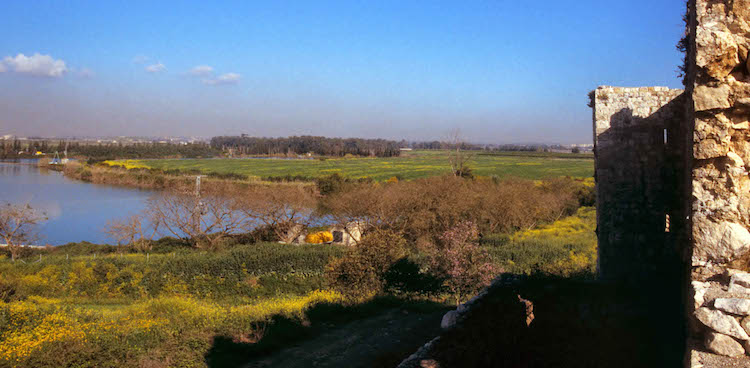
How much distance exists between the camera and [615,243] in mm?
8656

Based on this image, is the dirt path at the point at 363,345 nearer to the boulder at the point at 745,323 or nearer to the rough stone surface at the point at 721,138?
the rough stone surface at the point at 721,138

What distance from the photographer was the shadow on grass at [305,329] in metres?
9.09

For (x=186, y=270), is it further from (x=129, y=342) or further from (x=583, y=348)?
(x=583, y=348)

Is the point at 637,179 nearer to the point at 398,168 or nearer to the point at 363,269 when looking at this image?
the point at 363,269

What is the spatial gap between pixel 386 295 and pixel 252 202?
55.1 feet

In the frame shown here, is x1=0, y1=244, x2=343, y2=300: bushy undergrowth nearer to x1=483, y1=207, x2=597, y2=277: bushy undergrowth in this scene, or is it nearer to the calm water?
x1=483, y1=207, x2=597, y2=277: bushy undergrowth

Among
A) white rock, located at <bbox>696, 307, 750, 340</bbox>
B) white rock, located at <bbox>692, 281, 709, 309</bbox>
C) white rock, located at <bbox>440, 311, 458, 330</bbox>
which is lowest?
white rock, located at <bbox>440, 311, 458, 330</bbox>

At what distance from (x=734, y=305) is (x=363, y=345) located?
7.11 m

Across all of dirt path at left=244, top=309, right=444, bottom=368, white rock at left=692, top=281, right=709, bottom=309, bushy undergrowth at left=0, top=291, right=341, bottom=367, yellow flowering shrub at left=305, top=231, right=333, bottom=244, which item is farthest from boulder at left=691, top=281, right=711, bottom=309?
yellow flowering shrub at left=305, top=231, right=333, bottom=244

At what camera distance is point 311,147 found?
374ft

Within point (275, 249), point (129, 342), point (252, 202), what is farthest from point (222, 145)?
point (129, 342)

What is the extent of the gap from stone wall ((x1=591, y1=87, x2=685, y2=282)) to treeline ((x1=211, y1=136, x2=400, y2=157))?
323ft

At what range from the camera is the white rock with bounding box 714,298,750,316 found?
3.60 meters

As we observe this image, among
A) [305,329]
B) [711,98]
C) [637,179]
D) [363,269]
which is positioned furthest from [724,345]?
[363,269]
